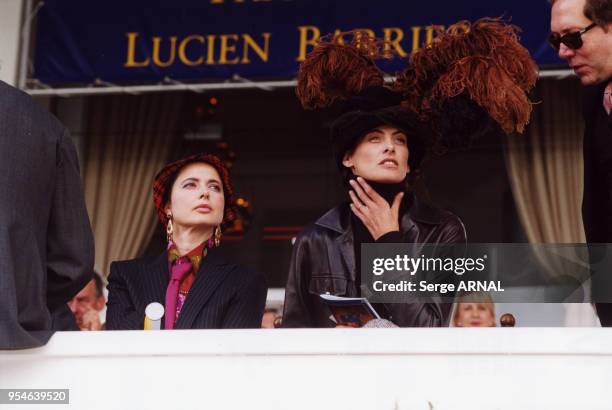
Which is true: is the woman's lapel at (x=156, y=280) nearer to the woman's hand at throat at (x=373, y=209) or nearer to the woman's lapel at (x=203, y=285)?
the woman's lapel at (x=203, y=285)

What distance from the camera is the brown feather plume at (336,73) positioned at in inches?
148

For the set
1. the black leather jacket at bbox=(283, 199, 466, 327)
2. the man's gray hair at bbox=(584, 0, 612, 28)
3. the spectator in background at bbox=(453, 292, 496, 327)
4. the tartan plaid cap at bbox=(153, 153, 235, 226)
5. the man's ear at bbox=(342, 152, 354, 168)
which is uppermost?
the man's gray hair at bbox=(584, 0, 612, 28)

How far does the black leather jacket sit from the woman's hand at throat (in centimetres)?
4

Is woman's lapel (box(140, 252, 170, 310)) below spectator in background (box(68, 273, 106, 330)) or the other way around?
the other way around

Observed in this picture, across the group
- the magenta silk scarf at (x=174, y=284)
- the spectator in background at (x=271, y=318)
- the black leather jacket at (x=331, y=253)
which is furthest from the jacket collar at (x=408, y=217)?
the spectator in background at (x=271, y=318)

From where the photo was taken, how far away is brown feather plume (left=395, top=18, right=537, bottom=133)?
3566mm

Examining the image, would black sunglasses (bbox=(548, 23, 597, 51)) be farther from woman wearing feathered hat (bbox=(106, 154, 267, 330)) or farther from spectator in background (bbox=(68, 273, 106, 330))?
spectator in background (bbox=(68, 273, 106, 330))

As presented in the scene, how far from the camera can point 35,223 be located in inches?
108

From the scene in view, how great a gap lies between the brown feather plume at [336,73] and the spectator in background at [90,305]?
171cm

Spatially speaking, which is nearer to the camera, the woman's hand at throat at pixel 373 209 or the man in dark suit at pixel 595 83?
the man in dark suit at pixel 595 83

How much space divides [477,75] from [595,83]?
15.2 inches

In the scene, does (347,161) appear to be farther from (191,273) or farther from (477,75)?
(191,273)

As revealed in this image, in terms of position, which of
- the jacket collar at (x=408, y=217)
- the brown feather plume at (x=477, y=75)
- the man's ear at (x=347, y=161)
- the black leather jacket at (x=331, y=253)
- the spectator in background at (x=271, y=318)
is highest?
the brown feather plume at (x=477, y=75)

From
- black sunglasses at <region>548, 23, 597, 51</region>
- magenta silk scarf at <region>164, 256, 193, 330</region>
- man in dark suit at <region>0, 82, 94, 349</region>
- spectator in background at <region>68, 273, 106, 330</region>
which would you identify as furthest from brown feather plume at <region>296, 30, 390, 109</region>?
spectator in background at <region>68, 273, 106, 330</region>
